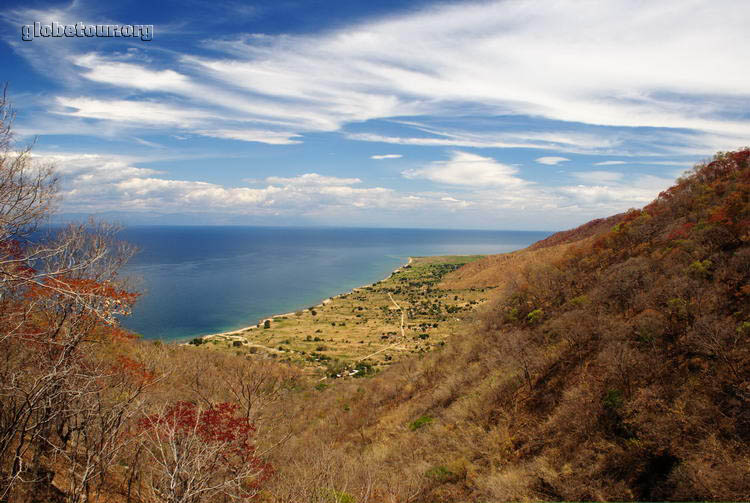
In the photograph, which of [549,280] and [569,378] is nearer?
[569,378]

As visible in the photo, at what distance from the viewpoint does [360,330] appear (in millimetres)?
65875

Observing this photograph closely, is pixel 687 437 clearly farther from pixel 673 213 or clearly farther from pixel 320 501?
pixel 673 213

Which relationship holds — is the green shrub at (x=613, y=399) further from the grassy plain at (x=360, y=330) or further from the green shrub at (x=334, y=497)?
the grassy plain at (x=360, y=330)

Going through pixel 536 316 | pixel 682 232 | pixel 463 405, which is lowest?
pixel 463 405

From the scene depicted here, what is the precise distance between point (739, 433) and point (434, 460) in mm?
11725

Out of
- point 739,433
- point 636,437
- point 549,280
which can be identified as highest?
point 549,280

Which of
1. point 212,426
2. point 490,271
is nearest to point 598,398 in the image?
point 212,426

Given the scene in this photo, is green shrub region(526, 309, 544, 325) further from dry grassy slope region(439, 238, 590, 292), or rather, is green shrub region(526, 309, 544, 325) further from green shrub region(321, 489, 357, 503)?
dry grassy slope region(439, 238, 590, 292)

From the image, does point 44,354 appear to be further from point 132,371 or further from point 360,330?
point 360,330

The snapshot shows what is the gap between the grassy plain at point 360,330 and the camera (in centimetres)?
5034

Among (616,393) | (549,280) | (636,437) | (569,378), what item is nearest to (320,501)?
(636,437)

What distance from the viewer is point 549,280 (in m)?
30.3

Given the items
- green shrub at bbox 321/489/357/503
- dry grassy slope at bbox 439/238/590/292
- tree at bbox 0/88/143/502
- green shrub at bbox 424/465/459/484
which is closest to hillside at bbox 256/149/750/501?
green shrub at bbox 424/465/459/484

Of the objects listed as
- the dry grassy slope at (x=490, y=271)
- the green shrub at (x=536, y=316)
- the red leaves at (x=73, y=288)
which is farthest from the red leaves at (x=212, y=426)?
the dry grassy slope at (x=490, y=271)
